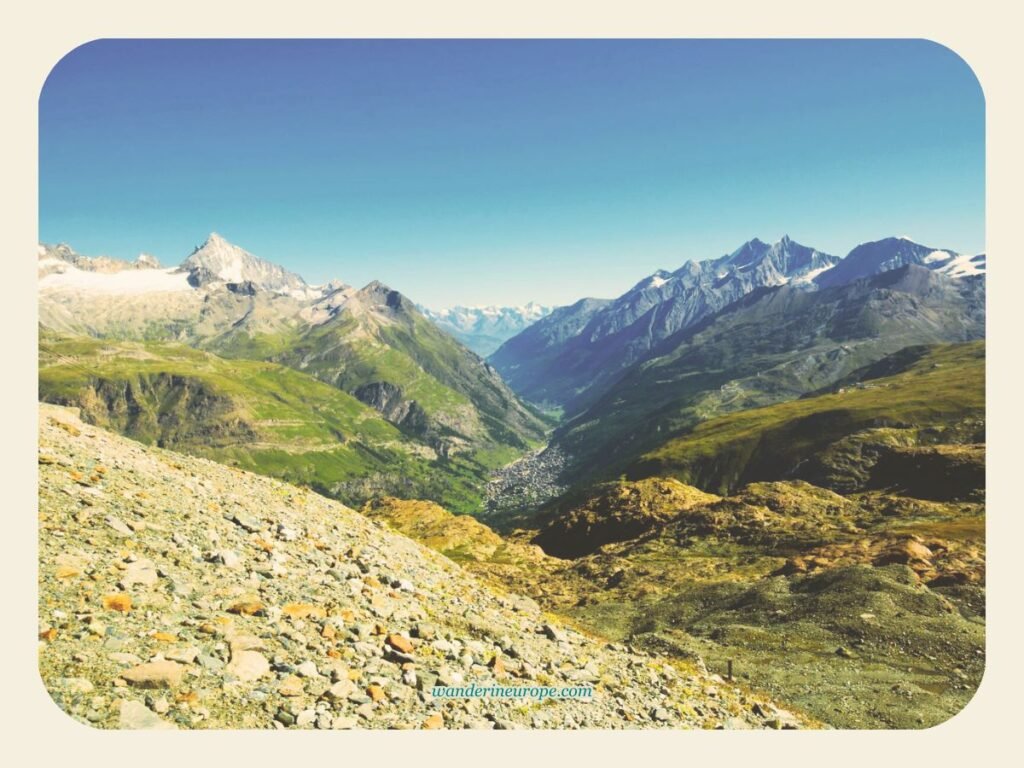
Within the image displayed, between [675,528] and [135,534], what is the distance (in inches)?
2037

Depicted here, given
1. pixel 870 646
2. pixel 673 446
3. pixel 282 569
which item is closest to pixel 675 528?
Result: pixel 870 646

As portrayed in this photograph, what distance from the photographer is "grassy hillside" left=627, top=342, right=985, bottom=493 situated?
140 m

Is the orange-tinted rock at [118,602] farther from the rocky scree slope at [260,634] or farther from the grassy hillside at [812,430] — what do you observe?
the grassy hillside at [812,430]

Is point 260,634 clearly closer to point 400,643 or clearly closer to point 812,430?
point 400,643

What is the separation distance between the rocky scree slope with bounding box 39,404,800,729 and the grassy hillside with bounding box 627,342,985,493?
136 m

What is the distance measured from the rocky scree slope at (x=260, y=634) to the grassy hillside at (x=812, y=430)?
5370 inches

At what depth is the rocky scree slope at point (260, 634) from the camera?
10.0 metres

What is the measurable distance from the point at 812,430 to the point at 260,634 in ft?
567

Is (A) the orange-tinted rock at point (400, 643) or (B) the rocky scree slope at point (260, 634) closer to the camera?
(B) the rocky scree slope at point (260, 634)

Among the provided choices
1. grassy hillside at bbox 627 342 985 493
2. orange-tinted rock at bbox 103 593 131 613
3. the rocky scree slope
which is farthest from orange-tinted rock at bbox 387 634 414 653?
grassy hillside at bbox 627 342 985 493

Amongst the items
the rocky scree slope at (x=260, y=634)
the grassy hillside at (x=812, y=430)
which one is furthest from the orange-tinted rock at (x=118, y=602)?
the grassy hillside at (x=812, y=430)

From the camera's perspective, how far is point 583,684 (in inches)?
558

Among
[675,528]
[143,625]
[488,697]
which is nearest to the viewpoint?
[143,625]

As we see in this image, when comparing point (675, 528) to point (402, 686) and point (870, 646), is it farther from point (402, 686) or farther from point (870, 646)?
point (402, 686)
